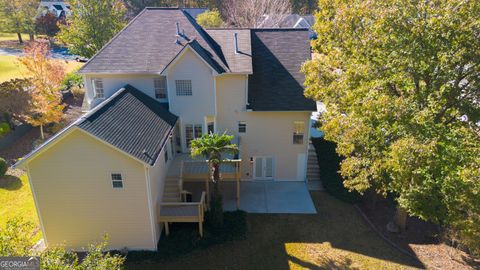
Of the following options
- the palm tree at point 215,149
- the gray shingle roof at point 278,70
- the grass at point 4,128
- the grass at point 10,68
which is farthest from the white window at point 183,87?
the grass at point 10,68

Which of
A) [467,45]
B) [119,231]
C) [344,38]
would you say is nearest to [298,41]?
[344,38]

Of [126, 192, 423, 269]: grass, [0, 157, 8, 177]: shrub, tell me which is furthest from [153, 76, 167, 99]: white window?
[0, 157, 8, 177]: shrub

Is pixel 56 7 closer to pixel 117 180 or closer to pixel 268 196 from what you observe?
pixel 117 180

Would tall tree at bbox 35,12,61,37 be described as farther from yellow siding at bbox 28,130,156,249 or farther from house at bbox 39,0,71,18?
yellow siding at bbox 28,130,156,249

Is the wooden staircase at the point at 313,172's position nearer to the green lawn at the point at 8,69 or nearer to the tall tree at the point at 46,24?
the green lawn at the point at 8,69

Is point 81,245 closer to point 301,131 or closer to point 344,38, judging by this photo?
point 301,131
